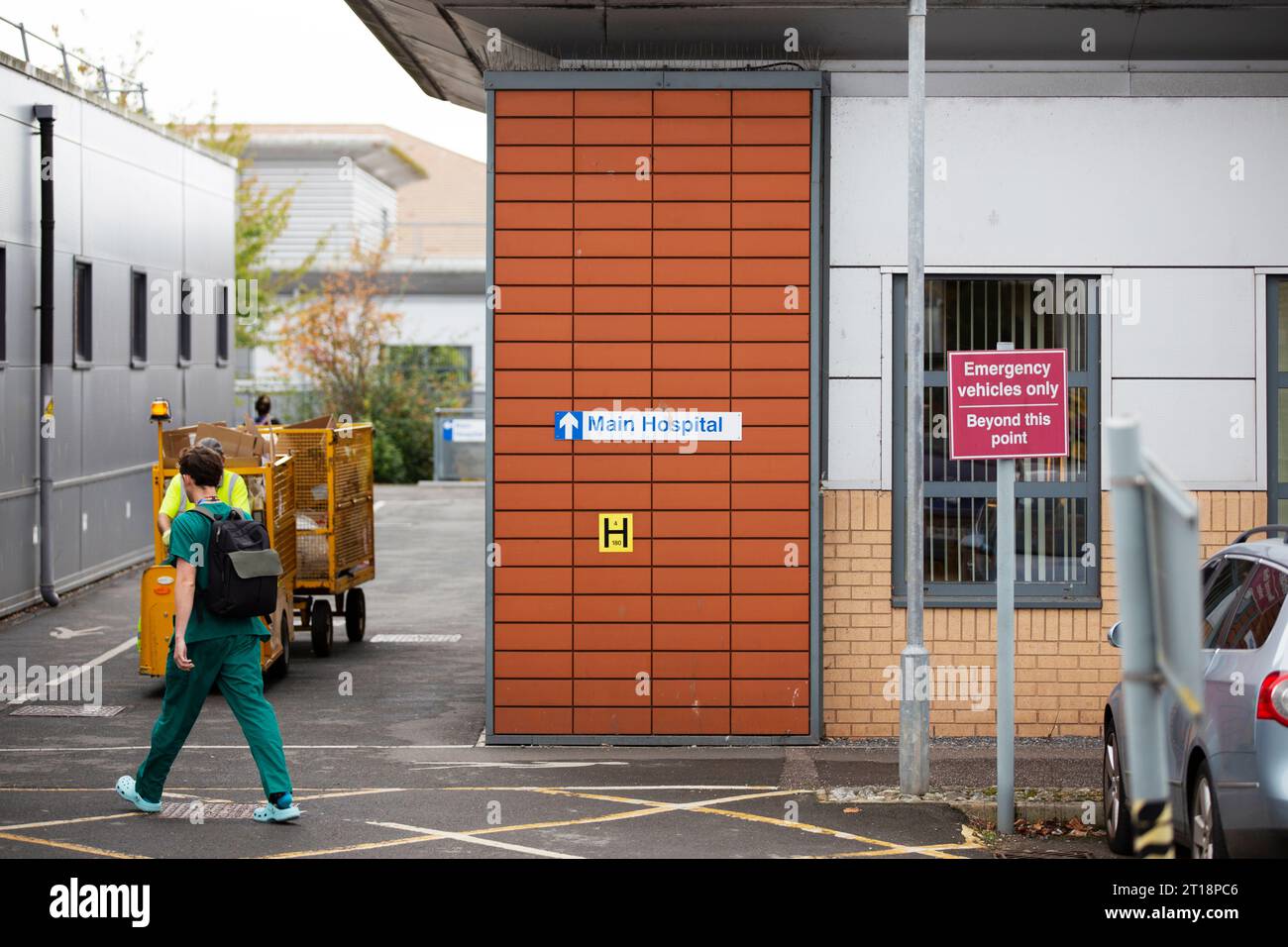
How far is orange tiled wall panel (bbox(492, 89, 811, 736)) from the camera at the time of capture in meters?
11.3

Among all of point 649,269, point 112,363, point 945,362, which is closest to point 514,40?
point 649,269

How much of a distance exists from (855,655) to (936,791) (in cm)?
186

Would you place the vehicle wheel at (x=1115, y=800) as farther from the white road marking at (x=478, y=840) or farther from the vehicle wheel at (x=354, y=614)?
the vehicle wheel at (x=354, y=614)

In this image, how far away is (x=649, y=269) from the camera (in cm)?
1134

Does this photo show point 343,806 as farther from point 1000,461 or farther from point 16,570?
point 16,570

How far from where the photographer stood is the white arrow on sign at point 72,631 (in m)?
16.5

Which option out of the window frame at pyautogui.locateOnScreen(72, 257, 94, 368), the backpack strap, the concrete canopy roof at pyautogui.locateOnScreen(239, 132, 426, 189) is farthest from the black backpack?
the concrete canopy roof at pyautogui.locateOnScreen(239, 132, 426, 189)

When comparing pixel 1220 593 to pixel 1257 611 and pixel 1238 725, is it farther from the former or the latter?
pixel 1238 725

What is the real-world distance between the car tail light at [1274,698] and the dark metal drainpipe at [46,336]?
1439 cm

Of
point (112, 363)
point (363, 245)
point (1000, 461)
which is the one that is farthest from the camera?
point (363, 245)

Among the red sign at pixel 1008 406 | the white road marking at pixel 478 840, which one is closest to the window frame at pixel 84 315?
the white road marking at pixel 478 840

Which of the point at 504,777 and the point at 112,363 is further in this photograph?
the point at 112,363

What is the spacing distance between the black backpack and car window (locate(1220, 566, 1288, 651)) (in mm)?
4587

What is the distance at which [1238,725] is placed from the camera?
7.01m
